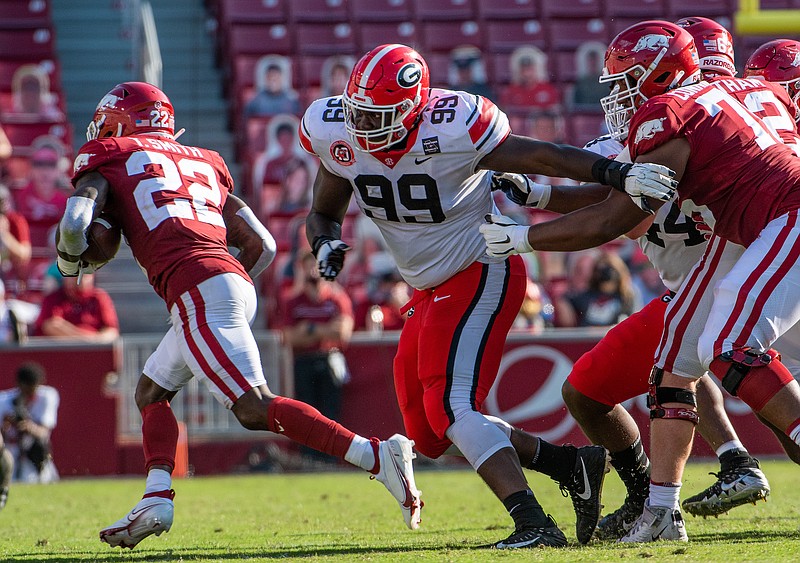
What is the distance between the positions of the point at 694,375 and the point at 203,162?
2188mm

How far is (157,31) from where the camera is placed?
46.8 ft

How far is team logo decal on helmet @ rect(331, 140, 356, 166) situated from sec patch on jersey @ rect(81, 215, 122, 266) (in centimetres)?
95

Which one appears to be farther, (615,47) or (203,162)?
(203,162)

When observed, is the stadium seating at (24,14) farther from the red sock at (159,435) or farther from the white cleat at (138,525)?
the white cleat at (138,525)

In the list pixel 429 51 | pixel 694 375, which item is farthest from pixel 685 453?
pixel 429 51

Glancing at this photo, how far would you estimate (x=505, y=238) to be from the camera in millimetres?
4148

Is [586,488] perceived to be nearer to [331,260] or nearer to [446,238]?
[446,238]

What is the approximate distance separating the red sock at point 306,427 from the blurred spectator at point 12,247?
244 inches

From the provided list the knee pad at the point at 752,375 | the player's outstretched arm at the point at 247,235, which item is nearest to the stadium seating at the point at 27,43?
the player's outstretched arm at the point at 247,235

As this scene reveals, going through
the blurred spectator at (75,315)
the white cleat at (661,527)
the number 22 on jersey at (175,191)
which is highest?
the number 22 on jersey at (175,191)

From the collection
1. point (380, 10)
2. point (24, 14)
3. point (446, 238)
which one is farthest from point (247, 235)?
point (24, 14)

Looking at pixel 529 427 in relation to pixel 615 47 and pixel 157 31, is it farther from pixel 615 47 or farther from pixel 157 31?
pixel 157 31

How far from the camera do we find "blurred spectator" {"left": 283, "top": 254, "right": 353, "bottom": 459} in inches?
364

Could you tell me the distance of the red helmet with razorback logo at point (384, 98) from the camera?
4.43 m
